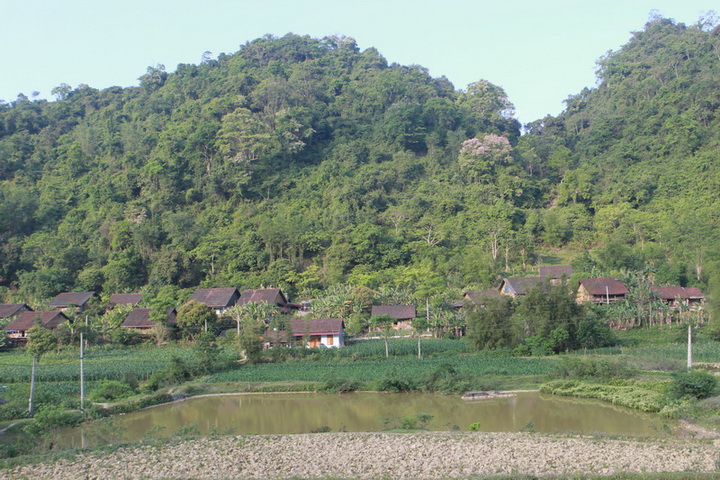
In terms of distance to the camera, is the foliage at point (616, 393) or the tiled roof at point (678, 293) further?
the tiled roof at point (678, 293)

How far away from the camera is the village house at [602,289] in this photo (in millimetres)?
38531

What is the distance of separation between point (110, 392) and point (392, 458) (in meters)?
14.0

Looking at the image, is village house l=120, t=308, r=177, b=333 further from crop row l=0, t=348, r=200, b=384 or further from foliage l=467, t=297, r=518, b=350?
foliage l=467, t=297, r=518, b=350

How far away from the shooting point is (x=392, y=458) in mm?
16188

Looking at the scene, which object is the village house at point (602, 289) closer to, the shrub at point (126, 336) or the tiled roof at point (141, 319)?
the tiled roof at point (141, 319)

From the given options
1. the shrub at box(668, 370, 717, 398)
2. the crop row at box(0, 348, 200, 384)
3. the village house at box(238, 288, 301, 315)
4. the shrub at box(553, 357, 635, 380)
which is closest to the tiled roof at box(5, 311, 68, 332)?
the crop row at box(0, 348, 200, 384)

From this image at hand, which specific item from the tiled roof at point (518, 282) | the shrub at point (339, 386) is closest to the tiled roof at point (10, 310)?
the shrub at point (339, 386)

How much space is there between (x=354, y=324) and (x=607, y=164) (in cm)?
3263

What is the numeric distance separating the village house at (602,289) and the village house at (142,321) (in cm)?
2531

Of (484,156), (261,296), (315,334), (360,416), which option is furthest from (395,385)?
(484,156)

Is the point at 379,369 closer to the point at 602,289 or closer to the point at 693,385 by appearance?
the point at 693,385

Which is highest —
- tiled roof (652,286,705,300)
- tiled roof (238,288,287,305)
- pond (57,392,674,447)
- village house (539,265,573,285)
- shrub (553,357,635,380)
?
village house (539,265,573,285)

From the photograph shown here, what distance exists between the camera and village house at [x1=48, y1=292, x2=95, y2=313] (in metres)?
43.6

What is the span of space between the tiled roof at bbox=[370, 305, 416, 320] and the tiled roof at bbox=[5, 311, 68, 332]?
19823 mm
